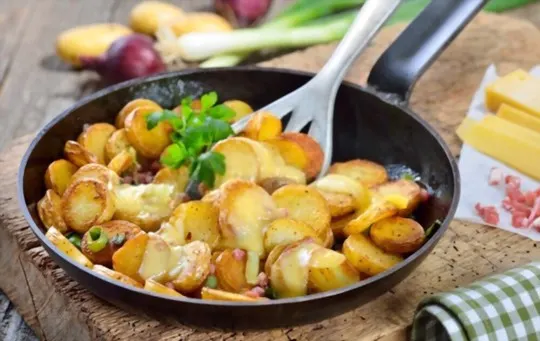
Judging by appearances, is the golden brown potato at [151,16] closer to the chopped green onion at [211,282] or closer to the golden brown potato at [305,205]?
the golden brown potato at [305,205]

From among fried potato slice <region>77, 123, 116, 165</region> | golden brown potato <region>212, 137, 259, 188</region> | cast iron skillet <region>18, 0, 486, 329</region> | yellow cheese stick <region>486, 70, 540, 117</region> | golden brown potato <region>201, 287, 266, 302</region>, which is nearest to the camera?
golden brown potato <region>201, 287, 266, 302</region>

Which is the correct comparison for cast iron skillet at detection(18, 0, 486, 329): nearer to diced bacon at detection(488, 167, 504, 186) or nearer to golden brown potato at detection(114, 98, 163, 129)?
golden brown potato at detection(114, 98, 163, 129)

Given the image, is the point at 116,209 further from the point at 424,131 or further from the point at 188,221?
the point at 424,131

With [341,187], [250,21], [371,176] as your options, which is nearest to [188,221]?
[341,187]

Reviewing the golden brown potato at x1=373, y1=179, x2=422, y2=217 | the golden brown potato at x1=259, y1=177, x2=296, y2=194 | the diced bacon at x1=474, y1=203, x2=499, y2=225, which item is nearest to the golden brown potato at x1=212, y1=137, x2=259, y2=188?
the golden brown potato at x1=259, y1=177, x2=296, y2=194

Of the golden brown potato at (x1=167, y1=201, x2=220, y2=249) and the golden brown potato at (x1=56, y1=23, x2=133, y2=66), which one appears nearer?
the golden brown potato at (x1=167, y1=201, x2=220, y2=249)

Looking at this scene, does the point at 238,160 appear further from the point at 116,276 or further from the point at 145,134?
the point at 116,276

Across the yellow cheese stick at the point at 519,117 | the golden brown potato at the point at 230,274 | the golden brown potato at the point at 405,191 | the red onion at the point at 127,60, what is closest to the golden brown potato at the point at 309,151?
the golden brown potato at the point at 405,191
